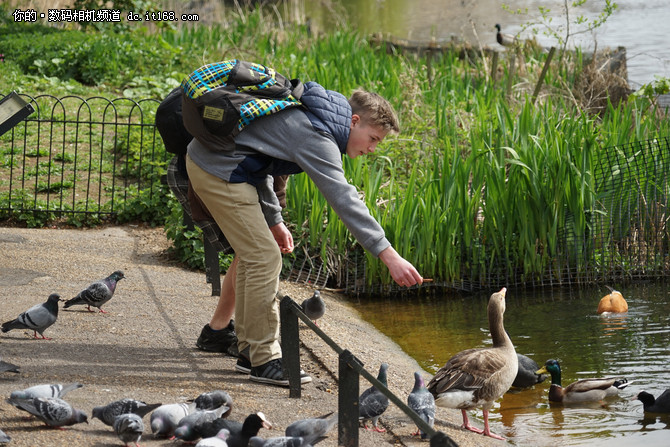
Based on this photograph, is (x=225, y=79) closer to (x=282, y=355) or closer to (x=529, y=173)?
(x=282, y=355)

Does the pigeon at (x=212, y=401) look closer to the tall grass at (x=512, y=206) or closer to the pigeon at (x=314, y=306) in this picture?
the pigeon at (x=314, y=306)

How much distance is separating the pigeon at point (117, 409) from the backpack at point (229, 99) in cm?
127

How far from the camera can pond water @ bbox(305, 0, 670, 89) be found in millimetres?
17688

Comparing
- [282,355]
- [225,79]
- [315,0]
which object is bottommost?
[282,355]

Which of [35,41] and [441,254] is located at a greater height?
[35,41]

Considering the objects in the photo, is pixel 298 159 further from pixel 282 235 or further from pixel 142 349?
pixel 142 349

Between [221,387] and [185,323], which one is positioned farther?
[185,323]

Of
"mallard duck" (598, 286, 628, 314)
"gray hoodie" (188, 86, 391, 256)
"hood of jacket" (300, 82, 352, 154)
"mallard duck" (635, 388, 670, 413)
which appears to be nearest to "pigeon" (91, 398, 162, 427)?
"gray hoodie" (188, 86, 391, 256)

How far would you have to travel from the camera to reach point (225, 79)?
414 cm

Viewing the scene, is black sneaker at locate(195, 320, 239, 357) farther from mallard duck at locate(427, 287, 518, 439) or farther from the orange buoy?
the orange buoy

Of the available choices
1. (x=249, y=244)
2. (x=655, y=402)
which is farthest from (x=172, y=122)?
(x=655, y=402)

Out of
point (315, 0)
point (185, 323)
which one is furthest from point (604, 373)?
point (315, 0)

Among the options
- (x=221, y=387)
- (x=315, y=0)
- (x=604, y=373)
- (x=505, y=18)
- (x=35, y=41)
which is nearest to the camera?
(x=221, y=387)

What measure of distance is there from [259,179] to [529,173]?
139 inches
